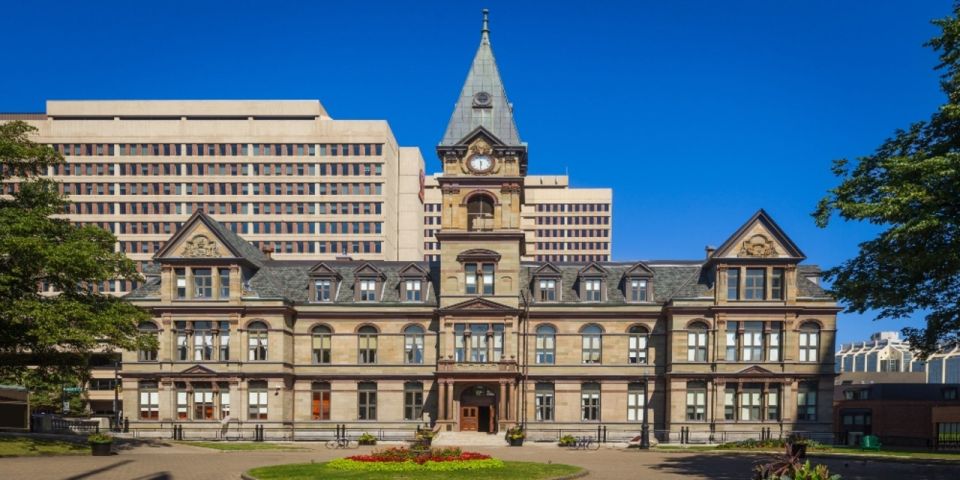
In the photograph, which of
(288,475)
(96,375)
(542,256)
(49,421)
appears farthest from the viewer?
(542,256)

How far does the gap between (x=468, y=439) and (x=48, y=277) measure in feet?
83.2

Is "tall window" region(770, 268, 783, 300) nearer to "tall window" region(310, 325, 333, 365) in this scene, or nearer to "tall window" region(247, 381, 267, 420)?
"tall window" region(310, 325, 333, 365)

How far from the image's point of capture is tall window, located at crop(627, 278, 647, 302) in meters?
58.6

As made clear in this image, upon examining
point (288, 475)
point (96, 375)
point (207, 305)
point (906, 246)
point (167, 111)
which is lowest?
point (96, 375)

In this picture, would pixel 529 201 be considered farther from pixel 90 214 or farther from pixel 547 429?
pixel 547 429

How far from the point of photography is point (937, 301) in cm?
3058

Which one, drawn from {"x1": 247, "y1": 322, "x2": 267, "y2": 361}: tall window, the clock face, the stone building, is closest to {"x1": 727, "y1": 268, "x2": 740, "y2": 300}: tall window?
the stone building

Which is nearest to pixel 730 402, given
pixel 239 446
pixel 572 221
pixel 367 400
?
pixel 367 400

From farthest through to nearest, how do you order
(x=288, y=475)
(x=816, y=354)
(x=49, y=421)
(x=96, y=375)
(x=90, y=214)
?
(x=90, y=214)
(x=96, y=375)
(x=816, y=354)
(x=49, y=421)
(x=288, y=475)

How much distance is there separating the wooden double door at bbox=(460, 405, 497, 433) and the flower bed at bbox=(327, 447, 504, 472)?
23.7 meters

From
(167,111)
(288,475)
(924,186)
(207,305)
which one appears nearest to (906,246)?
(924,186)

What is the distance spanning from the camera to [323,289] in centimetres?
5994

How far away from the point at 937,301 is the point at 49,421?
4687 cm

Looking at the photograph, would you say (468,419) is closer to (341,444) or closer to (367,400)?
(367,400)
